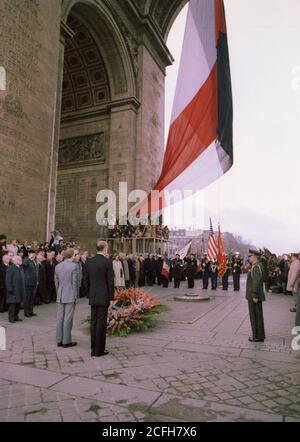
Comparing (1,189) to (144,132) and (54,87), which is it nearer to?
(54,87)

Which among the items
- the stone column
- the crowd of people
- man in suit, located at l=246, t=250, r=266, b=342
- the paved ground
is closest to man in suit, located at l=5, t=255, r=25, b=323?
the paved ground

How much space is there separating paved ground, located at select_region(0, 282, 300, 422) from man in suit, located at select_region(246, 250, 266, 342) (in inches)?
8.2

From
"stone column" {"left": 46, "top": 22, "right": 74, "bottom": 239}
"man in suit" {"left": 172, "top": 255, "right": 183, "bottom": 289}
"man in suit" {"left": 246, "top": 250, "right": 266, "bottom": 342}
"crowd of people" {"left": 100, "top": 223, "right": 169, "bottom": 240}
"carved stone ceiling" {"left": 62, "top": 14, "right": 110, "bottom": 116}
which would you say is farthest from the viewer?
"carved stone ceiling" {"left": 62, "top": 14, "right": 110, "bottom": 116}

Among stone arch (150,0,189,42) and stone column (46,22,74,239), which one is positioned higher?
stone arch (150,0,189,42)

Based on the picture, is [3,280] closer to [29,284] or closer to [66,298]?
[29,284]

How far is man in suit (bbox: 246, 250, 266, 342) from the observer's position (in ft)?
20.5

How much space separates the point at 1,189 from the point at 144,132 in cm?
1541

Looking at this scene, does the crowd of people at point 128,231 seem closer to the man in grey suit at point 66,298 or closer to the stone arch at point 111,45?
the stone arch at point 111,45

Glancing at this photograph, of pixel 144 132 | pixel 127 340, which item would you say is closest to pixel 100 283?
pixel 127 340

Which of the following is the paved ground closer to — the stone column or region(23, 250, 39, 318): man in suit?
region(23, 250, 39, 318): man in suit

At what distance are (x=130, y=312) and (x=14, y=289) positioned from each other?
2846 millimetres

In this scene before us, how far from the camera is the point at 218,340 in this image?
20.0 feet

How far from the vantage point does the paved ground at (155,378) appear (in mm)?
3193

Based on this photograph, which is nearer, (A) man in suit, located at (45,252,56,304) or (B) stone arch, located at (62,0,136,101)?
(A) man in suit, located at (45,252,56,304)
